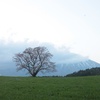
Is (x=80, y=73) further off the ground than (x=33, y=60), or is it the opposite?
(x=33, y=60)

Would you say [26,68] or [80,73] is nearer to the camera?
[80,73]

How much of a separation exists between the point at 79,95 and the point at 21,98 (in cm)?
459

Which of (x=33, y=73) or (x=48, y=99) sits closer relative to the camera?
(x=48, y=99)

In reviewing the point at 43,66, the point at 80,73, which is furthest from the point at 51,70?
the point at 80,73

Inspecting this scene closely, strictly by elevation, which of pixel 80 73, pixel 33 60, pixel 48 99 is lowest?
pixel 48 99

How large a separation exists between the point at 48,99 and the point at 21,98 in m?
2.08

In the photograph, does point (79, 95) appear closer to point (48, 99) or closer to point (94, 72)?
point (48, 99)

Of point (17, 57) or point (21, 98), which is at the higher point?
point (17, 57)

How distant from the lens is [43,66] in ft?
331

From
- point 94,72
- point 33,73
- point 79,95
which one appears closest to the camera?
point 79,95

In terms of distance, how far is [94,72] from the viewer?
279 ft

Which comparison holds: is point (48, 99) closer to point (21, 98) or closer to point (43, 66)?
point (21, 98)

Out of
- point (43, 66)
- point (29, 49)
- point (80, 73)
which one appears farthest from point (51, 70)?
point (80, 73)

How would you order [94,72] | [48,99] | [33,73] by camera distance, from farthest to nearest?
[33,73], [94,72], [48,99]
